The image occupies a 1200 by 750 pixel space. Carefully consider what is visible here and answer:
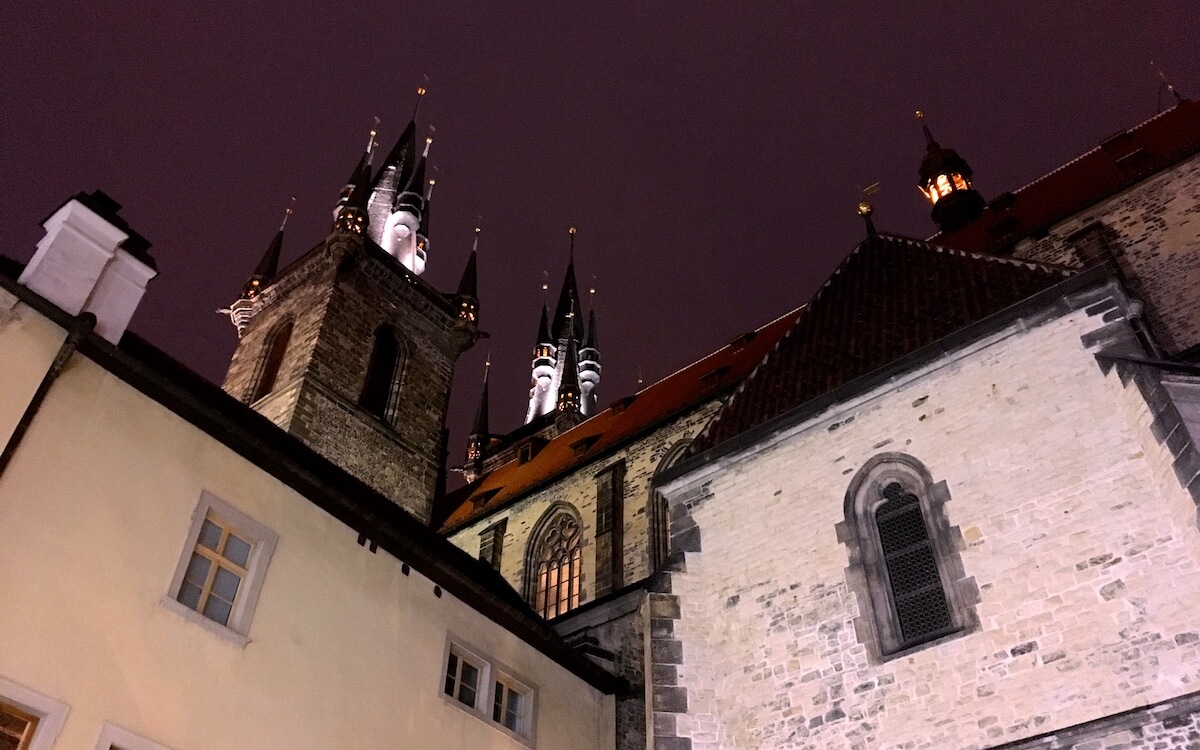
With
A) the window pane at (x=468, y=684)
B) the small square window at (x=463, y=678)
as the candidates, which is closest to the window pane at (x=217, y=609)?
the small square window at (x=463, y=678)

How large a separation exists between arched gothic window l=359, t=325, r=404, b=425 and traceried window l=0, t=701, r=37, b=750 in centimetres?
1518

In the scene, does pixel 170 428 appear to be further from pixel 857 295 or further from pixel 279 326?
pixel 279 326

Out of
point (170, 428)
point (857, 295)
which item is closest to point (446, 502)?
point (857, 295)

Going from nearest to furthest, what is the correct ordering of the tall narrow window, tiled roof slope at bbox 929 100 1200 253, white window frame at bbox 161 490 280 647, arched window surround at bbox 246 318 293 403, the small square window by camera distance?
white window frame at bbox 161 490 280 647 < the small square window < tiled roof slope at bbox 929 100 1200 253 < the tall narrow window < arched window surround at bbox 246 318 293 403

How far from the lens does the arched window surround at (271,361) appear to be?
70.8ft

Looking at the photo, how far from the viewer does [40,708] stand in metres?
6.34

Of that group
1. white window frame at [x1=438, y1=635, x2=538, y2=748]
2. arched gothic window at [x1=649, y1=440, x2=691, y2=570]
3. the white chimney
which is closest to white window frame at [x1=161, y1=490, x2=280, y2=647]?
the white chimney

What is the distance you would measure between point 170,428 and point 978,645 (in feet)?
24.3

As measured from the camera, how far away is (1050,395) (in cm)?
877

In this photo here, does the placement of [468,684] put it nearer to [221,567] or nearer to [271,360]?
[221,567]

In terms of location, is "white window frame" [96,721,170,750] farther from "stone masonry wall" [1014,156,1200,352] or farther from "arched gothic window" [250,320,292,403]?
"arched gothic window" [250,320,292,403]

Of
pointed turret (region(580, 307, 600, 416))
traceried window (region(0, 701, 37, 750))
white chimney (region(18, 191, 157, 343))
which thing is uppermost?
pointed turret (region(580, 307, 600, 416))

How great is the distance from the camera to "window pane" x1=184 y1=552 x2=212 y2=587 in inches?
312

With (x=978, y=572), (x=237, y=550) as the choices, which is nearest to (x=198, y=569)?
(x=237, y=550)
